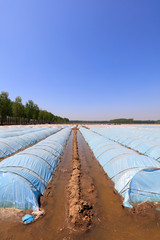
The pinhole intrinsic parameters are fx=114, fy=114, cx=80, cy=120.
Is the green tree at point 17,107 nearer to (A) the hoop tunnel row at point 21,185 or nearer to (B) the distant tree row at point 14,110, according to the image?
(B) the distant tree row at point 14,110

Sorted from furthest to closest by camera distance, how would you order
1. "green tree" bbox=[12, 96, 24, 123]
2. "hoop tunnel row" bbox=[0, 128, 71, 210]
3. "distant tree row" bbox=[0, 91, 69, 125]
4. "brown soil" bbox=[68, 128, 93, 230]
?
1. "green tree" bbox=[12, 96, 24, 123]
2. "distant tree row" bbox=[0, 91, 69, 125]
3. "hoop tunnel row" bbox=[0, 128, 71, 210]
4. "brown soil" bbox=[68, 128, 93, 230]

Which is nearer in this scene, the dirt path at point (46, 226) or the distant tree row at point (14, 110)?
the dirt path at point (46, 226)

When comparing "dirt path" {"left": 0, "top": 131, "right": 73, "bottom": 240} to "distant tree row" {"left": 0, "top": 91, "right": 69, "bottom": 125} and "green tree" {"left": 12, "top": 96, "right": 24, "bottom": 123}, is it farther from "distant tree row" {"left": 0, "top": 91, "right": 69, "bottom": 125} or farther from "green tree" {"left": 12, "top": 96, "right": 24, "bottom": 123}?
"green tree" {"left": 12, "top": 96, "right": 24, "bottom": 123}

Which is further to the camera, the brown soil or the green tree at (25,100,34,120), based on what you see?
the green tree at (25,100,34,120)

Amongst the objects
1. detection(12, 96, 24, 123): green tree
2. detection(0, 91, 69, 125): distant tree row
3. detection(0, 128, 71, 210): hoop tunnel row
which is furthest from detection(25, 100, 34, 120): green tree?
detection(0, 128, 71, 210): hoop tunnel row

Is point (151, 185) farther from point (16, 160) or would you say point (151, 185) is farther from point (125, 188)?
point (16, 160)

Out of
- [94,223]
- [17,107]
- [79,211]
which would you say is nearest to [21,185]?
[79,211]

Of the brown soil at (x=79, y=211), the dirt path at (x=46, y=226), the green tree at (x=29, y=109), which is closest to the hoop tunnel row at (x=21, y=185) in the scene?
the dirt path at (x=46, y=226)

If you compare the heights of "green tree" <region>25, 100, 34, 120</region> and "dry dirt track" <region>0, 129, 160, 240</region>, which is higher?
"green tree" <region>25, 100, 34, 120</region>

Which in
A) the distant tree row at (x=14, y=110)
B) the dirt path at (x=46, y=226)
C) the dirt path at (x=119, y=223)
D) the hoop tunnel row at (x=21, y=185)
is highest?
the distant tree row at (x=14, y=110)

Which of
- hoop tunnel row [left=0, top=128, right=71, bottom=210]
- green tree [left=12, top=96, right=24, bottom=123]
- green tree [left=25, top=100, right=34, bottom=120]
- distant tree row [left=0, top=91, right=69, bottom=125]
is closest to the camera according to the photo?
hoop tunnel row [left=0, top=128, right=71, bottom=210]

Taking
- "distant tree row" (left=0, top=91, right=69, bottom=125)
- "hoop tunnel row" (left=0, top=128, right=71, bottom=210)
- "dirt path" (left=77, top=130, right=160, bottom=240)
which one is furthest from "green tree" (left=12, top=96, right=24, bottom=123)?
"dirt path" (left=77, top=130, right=160, bottom=240)

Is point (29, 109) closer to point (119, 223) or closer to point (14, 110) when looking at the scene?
point (14, 110)

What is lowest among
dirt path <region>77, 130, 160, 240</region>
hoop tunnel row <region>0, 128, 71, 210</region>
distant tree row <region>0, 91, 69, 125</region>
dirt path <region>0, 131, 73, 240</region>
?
dirt path <region>77, 130, 160, 240</region>
